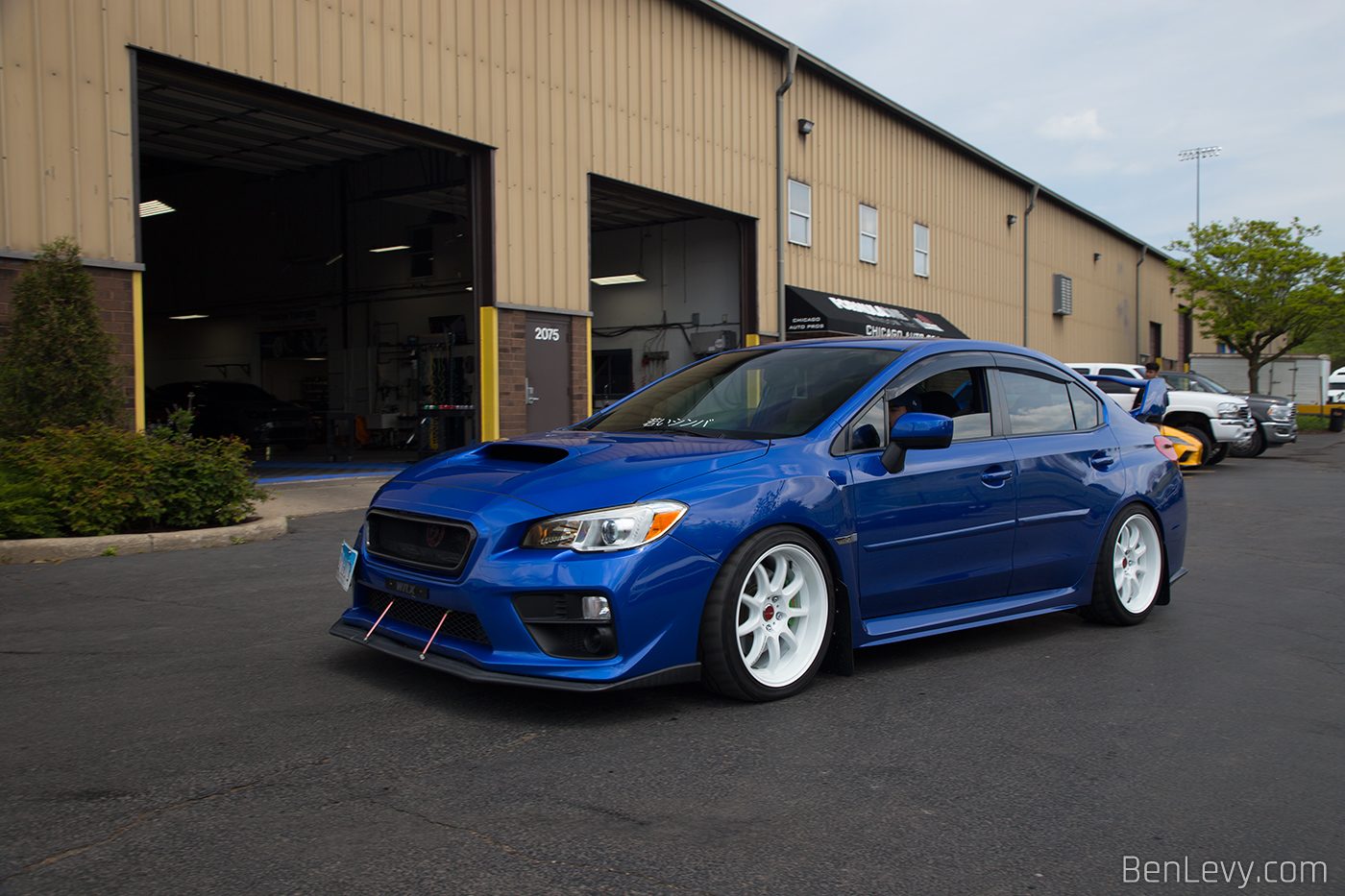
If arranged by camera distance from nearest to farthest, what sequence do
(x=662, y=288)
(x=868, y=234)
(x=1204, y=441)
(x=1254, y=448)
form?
(x=1204, y=441) < (x=1254, y=448) < (x=662, y=288) < (x=868, y=234)

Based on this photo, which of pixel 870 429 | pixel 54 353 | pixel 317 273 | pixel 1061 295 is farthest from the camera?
pixel 1061 295

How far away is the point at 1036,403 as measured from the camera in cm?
540

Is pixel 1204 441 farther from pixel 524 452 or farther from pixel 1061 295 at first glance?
pixel 1061 295

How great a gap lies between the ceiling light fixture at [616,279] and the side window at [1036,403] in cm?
1964

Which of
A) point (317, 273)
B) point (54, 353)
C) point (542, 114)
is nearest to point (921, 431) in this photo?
point (54, 353)

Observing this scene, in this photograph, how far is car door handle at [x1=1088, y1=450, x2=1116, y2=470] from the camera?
17.9 ft

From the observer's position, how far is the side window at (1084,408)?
18.4 ft

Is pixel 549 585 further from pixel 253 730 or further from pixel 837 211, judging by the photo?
pixel 837 211

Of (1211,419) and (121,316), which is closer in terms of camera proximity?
(121,316)

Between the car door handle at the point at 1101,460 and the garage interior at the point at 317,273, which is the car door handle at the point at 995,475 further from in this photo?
the garage interior at the point at 317,273

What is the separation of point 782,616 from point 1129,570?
8.65ft

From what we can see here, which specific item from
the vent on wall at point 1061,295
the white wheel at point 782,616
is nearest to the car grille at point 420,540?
the white wheel at point 782,616

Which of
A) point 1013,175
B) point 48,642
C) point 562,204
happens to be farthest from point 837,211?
point 48,642

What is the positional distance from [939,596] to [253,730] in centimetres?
294
